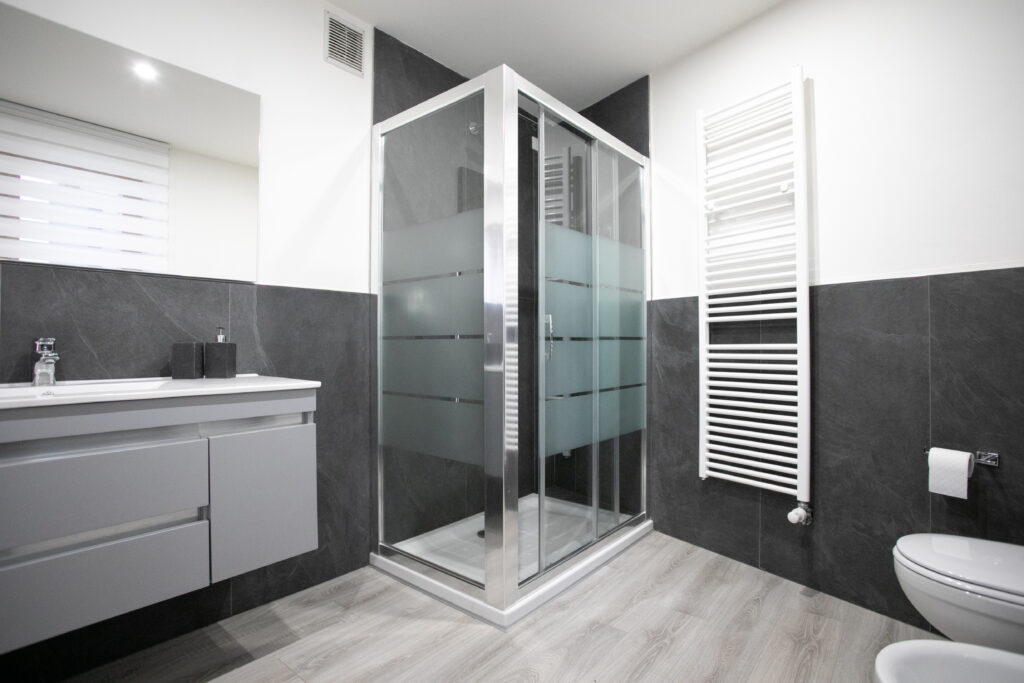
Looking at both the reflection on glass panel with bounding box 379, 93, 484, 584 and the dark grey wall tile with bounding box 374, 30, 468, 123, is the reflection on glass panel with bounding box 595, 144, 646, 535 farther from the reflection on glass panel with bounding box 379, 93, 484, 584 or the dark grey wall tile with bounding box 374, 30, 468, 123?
the dark grey wall tile with bounding box 374, 30, 468, 123

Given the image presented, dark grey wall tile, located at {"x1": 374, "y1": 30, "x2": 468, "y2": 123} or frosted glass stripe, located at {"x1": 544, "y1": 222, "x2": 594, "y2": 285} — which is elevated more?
dark grey wall tile, located at {"x1": 374, "y1": 30, "x2": 468, "y2": 123}

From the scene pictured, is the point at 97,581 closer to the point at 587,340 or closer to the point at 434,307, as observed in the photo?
the point at 434,307

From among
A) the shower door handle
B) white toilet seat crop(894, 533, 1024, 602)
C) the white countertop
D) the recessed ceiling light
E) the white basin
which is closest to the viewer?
the white basin

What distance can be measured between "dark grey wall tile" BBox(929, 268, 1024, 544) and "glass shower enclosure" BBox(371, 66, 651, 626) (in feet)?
4.06

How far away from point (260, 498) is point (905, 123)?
2617mm

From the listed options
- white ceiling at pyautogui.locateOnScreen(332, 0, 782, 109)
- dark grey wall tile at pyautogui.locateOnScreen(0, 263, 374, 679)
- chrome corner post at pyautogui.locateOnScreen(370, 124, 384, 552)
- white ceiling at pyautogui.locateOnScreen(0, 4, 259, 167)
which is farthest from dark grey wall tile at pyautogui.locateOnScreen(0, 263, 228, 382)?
white ceiling at pyautogui.locateOnScreen(332, 0, 782, 109)

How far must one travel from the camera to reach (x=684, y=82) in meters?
2.44

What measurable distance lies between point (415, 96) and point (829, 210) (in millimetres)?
2043

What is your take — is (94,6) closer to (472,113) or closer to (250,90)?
(250,90)

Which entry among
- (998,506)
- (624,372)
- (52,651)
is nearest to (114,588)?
(52,651)

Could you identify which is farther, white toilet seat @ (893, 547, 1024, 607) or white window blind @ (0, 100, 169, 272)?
white window blind @ (0, 100, 169, 272)

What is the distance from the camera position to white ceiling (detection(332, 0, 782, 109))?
2.07 m

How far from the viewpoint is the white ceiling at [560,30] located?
207 cm

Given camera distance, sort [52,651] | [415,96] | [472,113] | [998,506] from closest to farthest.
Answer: [52,651] → [998,506] → [472,113] → [415,96]
